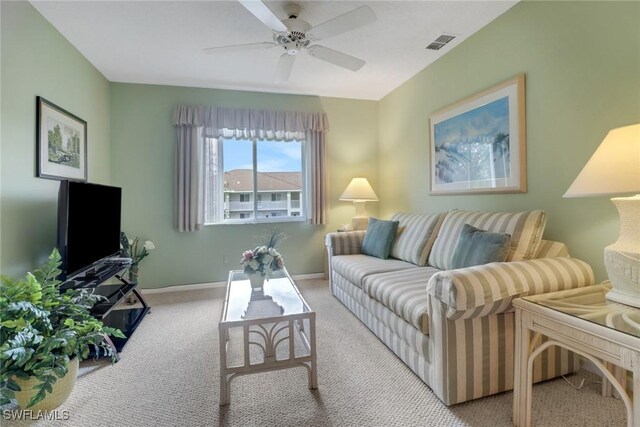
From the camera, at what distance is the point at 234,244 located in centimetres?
384

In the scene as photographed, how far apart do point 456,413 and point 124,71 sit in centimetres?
415

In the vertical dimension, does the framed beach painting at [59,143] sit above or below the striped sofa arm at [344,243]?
above

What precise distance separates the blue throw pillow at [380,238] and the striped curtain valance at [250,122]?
164 cm

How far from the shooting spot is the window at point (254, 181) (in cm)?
378

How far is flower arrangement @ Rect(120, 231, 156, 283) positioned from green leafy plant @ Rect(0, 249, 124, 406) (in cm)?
145

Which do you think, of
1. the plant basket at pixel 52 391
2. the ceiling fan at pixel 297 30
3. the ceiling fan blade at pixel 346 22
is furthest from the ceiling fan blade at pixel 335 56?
the plant basket at pixel 52 391

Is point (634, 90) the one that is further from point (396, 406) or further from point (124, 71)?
point (124, 71)

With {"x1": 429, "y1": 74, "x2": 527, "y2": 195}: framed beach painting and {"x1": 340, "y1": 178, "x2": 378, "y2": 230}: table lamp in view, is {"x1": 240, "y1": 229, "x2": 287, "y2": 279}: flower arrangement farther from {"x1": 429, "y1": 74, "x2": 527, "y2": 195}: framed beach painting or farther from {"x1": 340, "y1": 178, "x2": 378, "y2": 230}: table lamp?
{"x1": 429, "y1": 74, "x2": 527, "y2": 195}: framed beach painting

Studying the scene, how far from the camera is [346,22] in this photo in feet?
6.37

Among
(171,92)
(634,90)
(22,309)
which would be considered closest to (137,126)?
(171,92)

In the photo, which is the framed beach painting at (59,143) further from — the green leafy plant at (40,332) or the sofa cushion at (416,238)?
the sofa cushion at (416,238)

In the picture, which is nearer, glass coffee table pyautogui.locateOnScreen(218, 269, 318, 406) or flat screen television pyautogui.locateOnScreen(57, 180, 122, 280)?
glass coffee table pyautogui.locateOnScreen(218, 269, 318, 406)

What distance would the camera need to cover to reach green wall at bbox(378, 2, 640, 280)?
5.58ft

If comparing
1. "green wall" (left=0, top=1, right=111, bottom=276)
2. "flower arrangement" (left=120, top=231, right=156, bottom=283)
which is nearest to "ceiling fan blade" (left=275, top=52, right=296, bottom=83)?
"green wall" (left=0, top=1, right=111, bottom=276)
